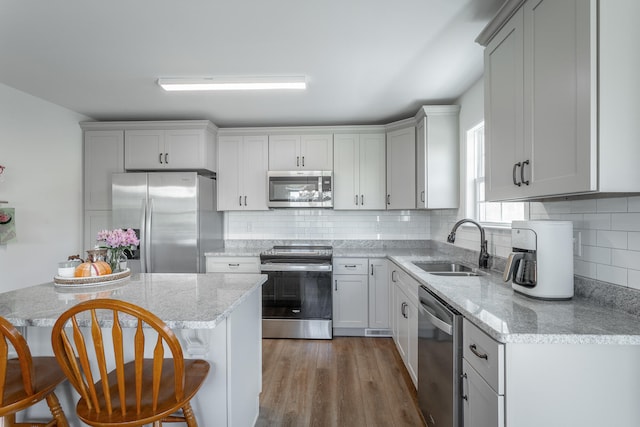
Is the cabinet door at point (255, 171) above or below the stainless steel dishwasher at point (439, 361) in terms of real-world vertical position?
above

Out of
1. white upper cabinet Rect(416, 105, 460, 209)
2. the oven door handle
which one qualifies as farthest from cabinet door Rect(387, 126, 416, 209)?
the oven door handle

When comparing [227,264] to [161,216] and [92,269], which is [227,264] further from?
[92,269]

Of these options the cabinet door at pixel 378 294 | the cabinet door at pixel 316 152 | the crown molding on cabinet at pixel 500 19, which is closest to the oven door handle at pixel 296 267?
the cabinet door at pixel 378 294

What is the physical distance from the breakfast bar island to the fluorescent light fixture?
5.40 feet

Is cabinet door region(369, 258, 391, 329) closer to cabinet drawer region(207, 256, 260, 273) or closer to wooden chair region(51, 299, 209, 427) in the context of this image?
cabinet drawer region(207, 256, 260, 273)

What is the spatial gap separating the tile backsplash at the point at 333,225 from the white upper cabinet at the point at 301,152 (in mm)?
603

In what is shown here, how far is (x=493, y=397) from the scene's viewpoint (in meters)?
1.13

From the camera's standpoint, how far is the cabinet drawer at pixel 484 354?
109 cm

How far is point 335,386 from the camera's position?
245 cm

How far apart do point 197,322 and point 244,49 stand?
5.97 ft

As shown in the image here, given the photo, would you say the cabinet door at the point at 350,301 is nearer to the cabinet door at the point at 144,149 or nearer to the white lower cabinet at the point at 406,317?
the white lower cabinet at the point at 406,317

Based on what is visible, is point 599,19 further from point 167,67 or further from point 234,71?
point 167,67

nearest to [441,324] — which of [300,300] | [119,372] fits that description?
[119,372]

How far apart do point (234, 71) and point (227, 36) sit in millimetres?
480
